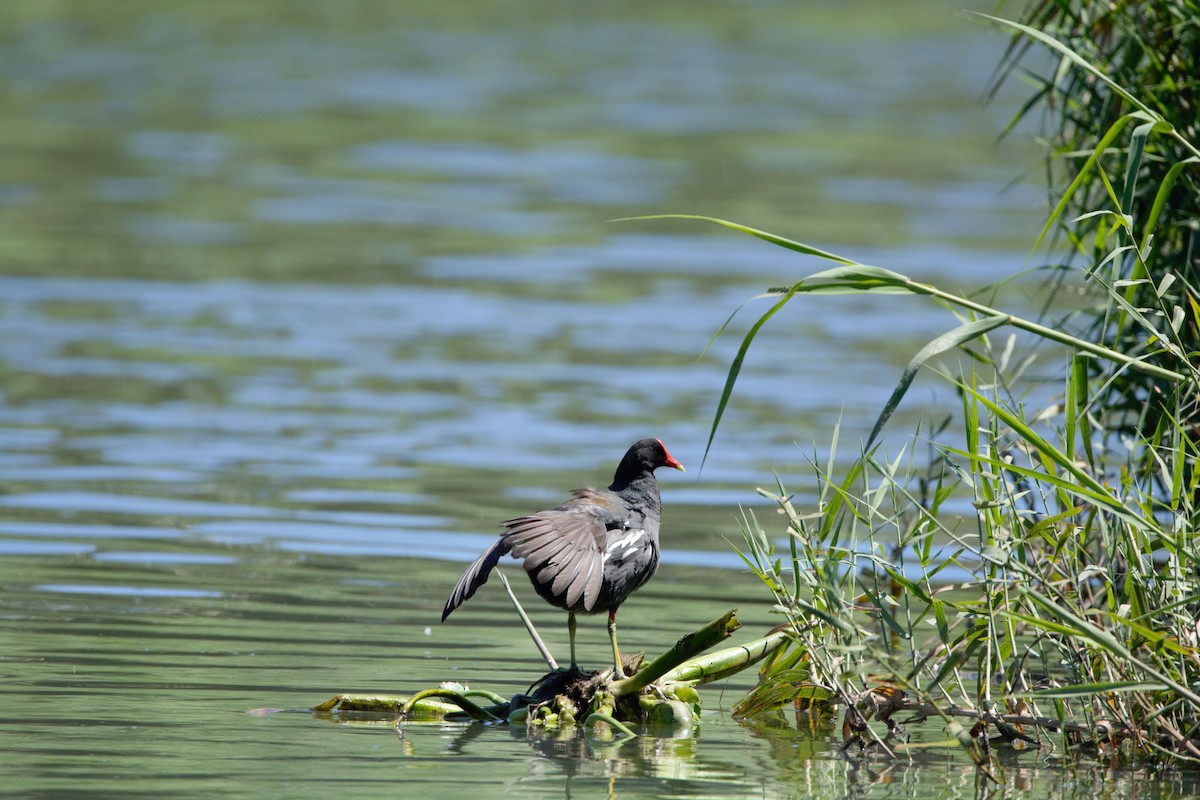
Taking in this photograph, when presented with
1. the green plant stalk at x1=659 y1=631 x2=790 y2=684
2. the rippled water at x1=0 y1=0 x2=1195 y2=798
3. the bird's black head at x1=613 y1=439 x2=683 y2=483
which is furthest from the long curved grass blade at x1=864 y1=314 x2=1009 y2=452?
the bird's black head at x1=613 y1=439 x2=683 y2=483

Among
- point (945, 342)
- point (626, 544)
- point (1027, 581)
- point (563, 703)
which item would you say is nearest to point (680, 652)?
point (563, 703)

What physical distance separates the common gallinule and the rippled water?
0.46 m

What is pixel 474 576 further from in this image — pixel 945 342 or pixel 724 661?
pixel 945 342

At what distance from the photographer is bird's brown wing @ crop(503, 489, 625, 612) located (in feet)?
19.3

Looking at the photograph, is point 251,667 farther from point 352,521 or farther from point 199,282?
point 199,282

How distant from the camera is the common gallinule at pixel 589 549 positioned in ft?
19.4

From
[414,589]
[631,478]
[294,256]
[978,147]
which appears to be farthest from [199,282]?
[978,147]

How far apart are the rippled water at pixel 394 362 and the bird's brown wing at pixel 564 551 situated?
0.48 metres

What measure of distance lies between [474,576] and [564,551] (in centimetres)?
31

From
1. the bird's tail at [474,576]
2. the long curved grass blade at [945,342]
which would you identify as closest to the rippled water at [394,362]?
the bird's tail at [474,576]

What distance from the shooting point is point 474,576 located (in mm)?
5887

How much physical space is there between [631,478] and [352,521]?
9.35 ft

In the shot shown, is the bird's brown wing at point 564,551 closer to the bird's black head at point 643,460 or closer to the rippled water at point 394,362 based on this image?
the rippled water at point 394,362

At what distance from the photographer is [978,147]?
27094mm
